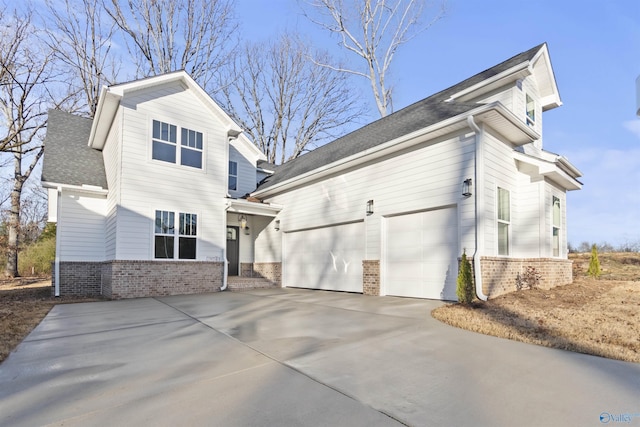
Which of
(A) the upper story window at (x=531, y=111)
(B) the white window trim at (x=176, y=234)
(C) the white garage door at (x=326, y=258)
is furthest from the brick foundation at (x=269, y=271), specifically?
(A) the upper story window at (x=531, y=111)

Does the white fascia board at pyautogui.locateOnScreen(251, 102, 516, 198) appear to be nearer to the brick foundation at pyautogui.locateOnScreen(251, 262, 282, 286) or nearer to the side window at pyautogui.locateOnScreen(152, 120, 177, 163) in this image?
the brick foundation at pyautogui.locateOnScreen(251, 262, 282, 286)

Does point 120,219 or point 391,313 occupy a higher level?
point 120,219

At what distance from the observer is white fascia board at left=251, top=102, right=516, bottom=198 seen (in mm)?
7279

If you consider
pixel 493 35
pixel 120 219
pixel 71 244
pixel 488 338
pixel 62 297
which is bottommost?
pixel 62 297

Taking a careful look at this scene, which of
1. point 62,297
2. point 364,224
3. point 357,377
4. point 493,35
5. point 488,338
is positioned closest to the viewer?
point 357,377

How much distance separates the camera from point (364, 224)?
9.93 m

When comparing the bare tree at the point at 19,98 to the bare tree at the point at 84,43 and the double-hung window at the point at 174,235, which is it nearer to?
the bare tree at the point at 84,43

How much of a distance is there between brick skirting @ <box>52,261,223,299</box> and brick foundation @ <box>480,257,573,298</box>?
27.2ft

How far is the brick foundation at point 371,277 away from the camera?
9320mm

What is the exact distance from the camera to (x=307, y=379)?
3146 mm

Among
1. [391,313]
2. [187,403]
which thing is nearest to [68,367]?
[187,403]

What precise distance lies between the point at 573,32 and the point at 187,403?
14.0 metres

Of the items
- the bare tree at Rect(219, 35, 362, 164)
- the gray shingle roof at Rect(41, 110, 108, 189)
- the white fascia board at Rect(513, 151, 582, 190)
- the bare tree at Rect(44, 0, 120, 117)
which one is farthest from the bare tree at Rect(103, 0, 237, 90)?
the white fascia board at Rect(513, 151, 582, 190)

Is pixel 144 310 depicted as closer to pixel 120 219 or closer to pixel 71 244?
pixel 120 219
